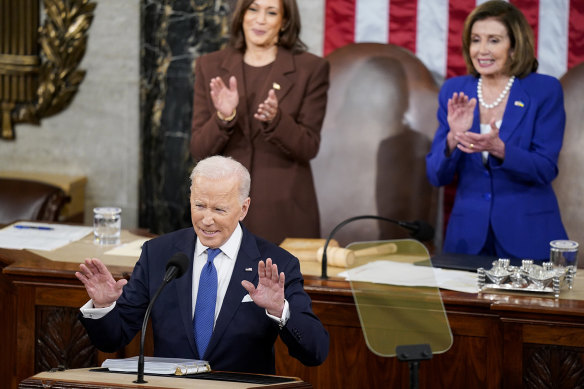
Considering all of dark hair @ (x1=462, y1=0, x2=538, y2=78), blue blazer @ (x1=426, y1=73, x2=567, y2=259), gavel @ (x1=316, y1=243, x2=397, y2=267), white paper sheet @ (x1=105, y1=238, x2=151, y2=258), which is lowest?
white paper sheet @ (x1=105, y1=238, x2=151, y2=258)

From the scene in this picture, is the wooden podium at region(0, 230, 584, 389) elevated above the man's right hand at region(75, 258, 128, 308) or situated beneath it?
situated beneath

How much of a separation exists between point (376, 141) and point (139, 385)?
3.43 metres

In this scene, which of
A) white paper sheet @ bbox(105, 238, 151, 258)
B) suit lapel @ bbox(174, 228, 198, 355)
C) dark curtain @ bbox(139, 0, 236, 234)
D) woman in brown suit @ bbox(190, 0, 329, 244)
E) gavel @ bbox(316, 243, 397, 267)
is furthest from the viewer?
dark curtain @ bbox(139, 0, 236, 234)

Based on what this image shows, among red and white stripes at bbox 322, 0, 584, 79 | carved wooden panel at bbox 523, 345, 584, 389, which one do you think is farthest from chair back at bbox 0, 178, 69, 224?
carved wooden panel at bbox 523, 345, 584, 389

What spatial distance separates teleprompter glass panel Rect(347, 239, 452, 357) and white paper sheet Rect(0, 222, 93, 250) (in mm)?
1670

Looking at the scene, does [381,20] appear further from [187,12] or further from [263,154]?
[263,154]

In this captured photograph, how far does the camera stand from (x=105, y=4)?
637 cm

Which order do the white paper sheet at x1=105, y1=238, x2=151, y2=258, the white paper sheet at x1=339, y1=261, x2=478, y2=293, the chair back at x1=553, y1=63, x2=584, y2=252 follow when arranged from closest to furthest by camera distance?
1. the white paper sheet at x1=339, y1=261, x2=478, y2=293
2. the white paper sheet at x1=105, y1=238, x2=151, y2=258
3. the chair back at x1=553, y1=63, x2=584, y2=252

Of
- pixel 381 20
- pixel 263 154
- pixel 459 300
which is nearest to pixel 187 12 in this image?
pixel 381 20

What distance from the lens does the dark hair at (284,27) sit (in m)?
4.62

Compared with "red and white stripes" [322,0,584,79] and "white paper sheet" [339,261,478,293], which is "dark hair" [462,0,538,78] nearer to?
"white paper sheet" [339,261,478,293]

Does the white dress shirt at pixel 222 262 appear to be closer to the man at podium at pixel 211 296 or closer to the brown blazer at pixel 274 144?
the man at podium at pixel 211 296

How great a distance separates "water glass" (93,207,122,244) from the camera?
4453 millimetres

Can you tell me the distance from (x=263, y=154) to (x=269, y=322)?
1.68m
